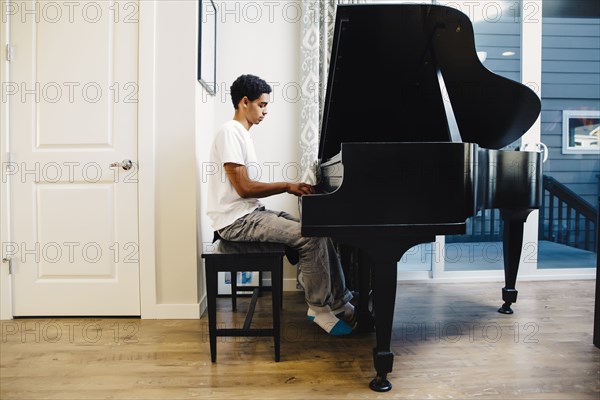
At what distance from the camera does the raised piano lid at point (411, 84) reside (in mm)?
1695

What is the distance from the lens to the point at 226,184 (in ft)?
7.08

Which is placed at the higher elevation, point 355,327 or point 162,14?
point 162,14

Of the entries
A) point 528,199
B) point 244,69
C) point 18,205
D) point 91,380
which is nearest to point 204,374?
point 91,380

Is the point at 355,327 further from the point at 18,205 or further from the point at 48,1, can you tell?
the point at 48,1

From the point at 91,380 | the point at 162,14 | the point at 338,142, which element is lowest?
the point at 91,380

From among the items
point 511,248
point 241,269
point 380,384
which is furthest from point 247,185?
point 511,248

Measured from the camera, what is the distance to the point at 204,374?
5.83 feet

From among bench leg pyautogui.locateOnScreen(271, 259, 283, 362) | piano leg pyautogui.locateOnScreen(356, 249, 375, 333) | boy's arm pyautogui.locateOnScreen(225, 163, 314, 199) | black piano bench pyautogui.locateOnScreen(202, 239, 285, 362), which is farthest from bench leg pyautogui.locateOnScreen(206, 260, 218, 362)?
piano leg pyautogui.locateOnScreen(356, 249, 375, 333)

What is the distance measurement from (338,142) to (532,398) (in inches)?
62.7

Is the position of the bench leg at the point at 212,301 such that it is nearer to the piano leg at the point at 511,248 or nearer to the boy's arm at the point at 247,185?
the boy's arm at the point at 247,185

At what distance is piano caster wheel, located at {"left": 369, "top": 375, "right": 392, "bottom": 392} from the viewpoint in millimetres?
1630

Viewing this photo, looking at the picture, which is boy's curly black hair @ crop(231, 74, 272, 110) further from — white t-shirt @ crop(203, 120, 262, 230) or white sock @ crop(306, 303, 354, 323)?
Result: white sock @ crop(306, 303, 354, 323)

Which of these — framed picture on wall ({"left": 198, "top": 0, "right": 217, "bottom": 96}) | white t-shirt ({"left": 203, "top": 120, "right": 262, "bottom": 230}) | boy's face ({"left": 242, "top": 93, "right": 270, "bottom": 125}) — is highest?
framed picture on wall ({"left": 198, "top": 0, "right": 217, "bottom": 96})

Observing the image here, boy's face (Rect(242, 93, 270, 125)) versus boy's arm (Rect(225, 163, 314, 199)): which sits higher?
boy's face (Rect(242, 93, 270, 125))
